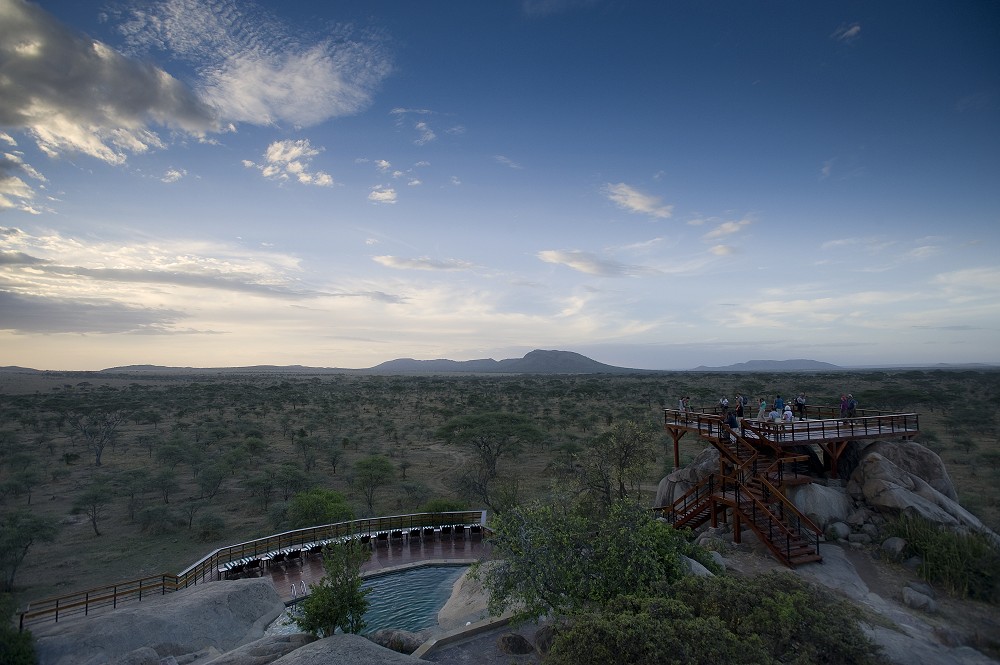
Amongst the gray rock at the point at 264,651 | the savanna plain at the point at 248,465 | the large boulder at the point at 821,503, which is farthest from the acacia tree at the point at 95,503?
the large boulder at the point at 821,503

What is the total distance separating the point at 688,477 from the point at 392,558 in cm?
1395

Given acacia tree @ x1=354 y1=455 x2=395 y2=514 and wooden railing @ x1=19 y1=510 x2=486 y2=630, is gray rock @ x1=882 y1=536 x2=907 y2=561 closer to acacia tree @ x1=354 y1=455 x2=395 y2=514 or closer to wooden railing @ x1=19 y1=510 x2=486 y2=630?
wooden railing @ x1=19 y1=510 x2=486 y2=630

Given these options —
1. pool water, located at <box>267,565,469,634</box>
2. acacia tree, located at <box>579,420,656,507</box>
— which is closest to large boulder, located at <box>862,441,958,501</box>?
acacia tree, located at <box>579,420,656,507</box>

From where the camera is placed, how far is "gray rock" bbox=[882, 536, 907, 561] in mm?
17312

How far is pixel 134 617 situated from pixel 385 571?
863 cm

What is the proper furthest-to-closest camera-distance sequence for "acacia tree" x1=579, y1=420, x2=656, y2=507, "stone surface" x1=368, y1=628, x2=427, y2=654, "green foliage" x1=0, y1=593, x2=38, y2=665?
"acacia tree" x1=579, y1=420, x2=656, y2=507
"stone surface" x1=368, y1=628, x2=427, y2=654
"green foliage" x1=0, y1=593, x2=38, y2=665

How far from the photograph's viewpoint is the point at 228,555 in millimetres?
21797

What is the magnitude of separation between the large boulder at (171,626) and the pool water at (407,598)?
954 mm

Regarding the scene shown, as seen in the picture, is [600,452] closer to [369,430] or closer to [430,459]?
[430,459]

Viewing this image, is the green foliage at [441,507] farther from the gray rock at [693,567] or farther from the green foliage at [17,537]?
the green foliage at [17,537]

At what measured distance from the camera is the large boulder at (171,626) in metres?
13.3

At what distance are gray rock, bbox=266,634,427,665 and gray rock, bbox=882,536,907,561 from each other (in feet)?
53.3

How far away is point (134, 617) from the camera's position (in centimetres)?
1455

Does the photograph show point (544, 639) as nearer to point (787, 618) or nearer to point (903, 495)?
point (787, 618)
